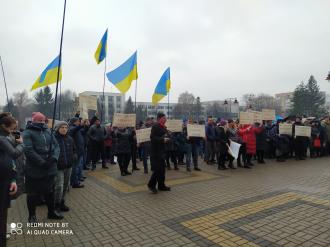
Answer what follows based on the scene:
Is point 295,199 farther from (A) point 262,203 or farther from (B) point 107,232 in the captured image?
(B) point 107,232

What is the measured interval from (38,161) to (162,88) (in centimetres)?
817

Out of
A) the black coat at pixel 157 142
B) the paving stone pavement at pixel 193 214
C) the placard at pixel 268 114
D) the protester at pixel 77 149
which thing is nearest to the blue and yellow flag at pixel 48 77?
the protester at pixel 77 149

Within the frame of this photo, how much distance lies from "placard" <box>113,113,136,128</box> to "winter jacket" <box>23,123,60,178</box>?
14.8 ft

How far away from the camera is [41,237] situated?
4504 millimetres

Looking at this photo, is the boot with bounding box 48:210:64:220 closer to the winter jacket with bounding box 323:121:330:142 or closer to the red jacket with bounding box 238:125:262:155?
the red jacket with bounding box 238:125:262:155

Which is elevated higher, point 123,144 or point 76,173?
point 123,144

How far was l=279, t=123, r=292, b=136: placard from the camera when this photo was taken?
41.9 feet

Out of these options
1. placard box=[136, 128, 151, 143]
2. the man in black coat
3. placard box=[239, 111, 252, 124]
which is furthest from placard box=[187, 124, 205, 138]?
the man in black coat

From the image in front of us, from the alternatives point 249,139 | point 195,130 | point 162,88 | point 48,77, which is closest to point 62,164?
point 48,77

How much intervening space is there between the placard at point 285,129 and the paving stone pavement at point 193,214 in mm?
4258

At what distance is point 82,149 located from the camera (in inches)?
324

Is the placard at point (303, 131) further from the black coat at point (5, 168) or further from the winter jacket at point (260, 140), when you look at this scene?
the black coat at point (5, 168)

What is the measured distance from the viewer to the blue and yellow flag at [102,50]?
1123cm

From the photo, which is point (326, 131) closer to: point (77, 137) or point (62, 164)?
point (77, 137)
